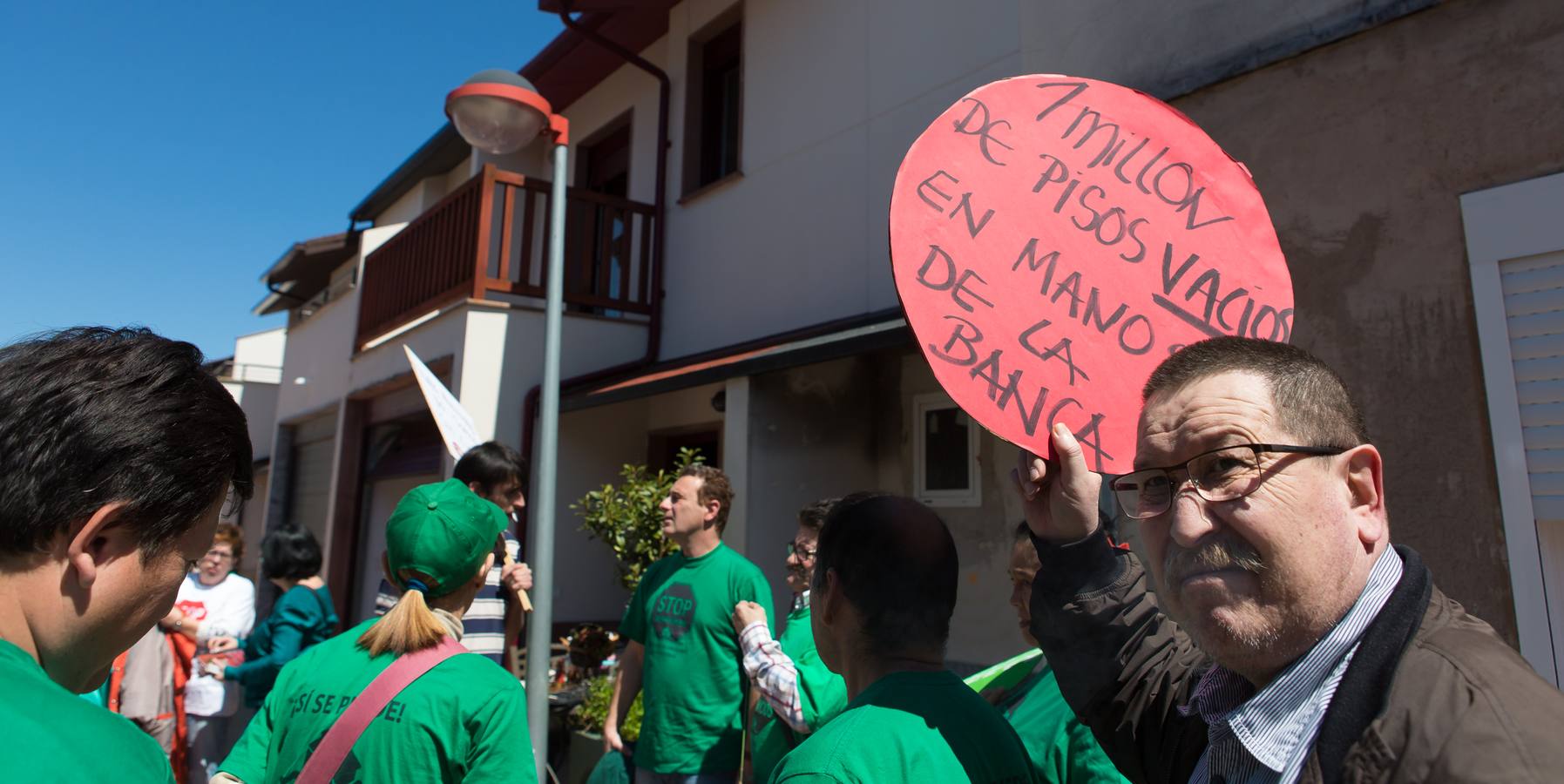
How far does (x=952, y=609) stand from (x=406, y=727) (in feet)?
3.83

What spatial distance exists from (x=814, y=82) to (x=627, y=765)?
5.28 m

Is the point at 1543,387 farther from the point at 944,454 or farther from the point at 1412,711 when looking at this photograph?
the point at 944,454

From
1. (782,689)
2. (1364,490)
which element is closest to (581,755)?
A: (782,689)

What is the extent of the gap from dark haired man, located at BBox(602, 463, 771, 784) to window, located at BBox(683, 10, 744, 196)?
200 inches

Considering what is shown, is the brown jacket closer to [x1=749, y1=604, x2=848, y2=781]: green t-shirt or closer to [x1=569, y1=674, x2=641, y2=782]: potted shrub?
[x1=749, y1=604, x2=848, y2=781]: green t-shirt

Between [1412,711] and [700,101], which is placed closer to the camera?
[1412,711]

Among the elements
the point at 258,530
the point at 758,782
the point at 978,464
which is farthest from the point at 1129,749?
the point at 258,530

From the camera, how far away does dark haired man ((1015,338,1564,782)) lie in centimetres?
93

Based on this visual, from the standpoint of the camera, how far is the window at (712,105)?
8523 mm

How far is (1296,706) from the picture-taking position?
110cm

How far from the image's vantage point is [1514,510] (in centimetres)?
309

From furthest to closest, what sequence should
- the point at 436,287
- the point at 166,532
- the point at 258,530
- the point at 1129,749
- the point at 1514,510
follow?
the point at 258,530 < the point at 436,287 < the point at 1514,510 < the point at 1129,749 < the point at 166,532

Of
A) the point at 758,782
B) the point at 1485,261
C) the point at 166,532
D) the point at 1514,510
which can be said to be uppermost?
the point at 1485,261

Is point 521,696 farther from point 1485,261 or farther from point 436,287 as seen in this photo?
point 436,287
